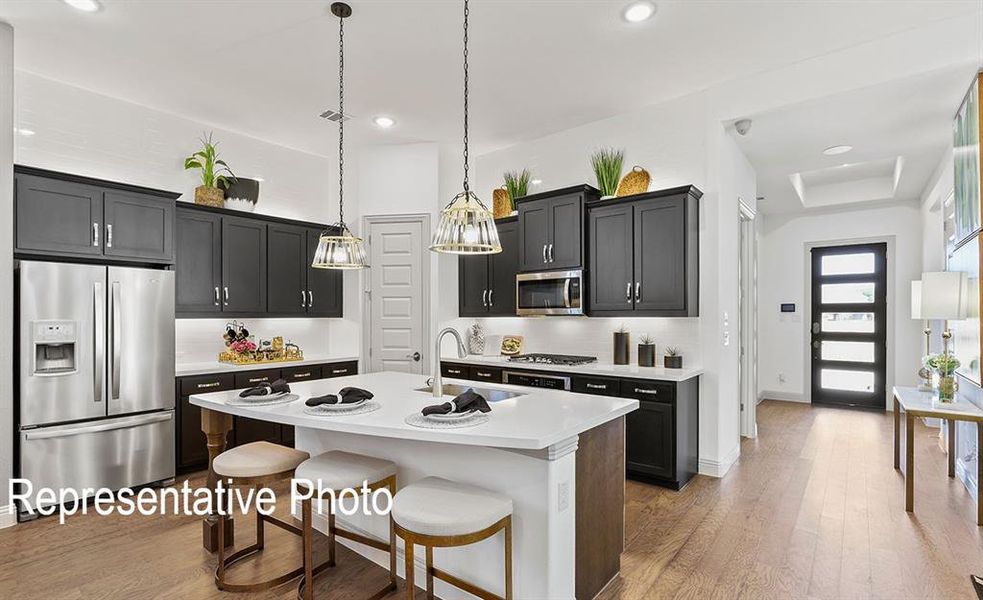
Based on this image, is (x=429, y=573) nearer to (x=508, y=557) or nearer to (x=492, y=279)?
(x=508, y=557)

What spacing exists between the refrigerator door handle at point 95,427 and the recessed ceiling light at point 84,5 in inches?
106

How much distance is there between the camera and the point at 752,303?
19.0 ft

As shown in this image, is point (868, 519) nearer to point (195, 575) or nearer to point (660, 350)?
point (660, 350)

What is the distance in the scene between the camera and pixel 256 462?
2510 millimetres

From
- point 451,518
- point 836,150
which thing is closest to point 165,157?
point 451,518

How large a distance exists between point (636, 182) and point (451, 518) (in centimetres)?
346

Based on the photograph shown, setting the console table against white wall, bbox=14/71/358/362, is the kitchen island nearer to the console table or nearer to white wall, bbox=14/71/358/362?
the console table

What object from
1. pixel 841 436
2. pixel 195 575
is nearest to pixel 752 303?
pixel 841 436

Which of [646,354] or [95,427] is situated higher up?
[646,354]

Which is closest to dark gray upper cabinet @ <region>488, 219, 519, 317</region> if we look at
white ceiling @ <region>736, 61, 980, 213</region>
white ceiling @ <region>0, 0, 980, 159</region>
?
white ceiling @ <region>0, 0, 980, 159</region>

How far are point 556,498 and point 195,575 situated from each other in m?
1.99

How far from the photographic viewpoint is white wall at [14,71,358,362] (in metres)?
3.94

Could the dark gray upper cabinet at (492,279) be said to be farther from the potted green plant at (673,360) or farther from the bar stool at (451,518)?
the bar stool at (451,518)

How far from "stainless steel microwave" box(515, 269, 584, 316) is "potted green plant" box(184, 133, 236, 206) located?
2.92 metres
